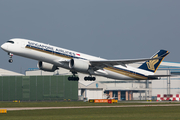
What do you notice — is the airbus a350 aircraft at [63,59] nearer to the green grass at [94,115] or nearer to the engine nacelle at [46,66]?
the engine nacelle at [46,66]

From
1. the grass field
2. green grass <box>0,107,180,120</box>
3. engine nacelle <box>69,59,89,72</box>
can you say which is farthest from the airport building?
green grass <box>0,107,180,120</box>

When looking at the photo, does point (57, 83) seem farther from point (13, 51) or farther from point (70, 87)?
point (13, 51)

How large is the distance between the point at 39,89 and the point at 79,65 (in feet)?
187

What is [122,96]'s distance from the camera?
131m

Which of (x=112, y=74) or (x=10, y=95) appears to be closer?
(x=112, y=74)

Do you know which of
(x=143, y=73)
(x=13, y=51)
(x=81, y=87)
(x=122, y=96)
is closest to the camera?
(x=13, y=51)

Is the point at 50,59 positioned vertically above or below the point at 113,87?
above

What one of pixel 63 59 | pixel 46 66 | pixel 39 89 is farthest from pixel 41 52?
pixel 39 89

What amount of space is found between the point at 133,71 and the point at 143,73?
2.76 meters

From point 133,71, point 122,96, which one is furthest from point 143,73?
point 122,96

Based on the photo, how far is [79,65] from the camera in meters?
49.2

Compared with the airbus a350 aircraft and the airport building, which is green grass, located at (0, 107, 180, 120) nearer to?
the airbus a350 aircraft

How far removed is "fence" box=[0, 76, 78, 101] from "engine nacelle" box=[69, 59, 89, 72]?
5381 centimetres

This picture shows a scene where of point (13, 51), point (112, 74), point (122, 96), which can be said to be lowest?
point (122, 96)
